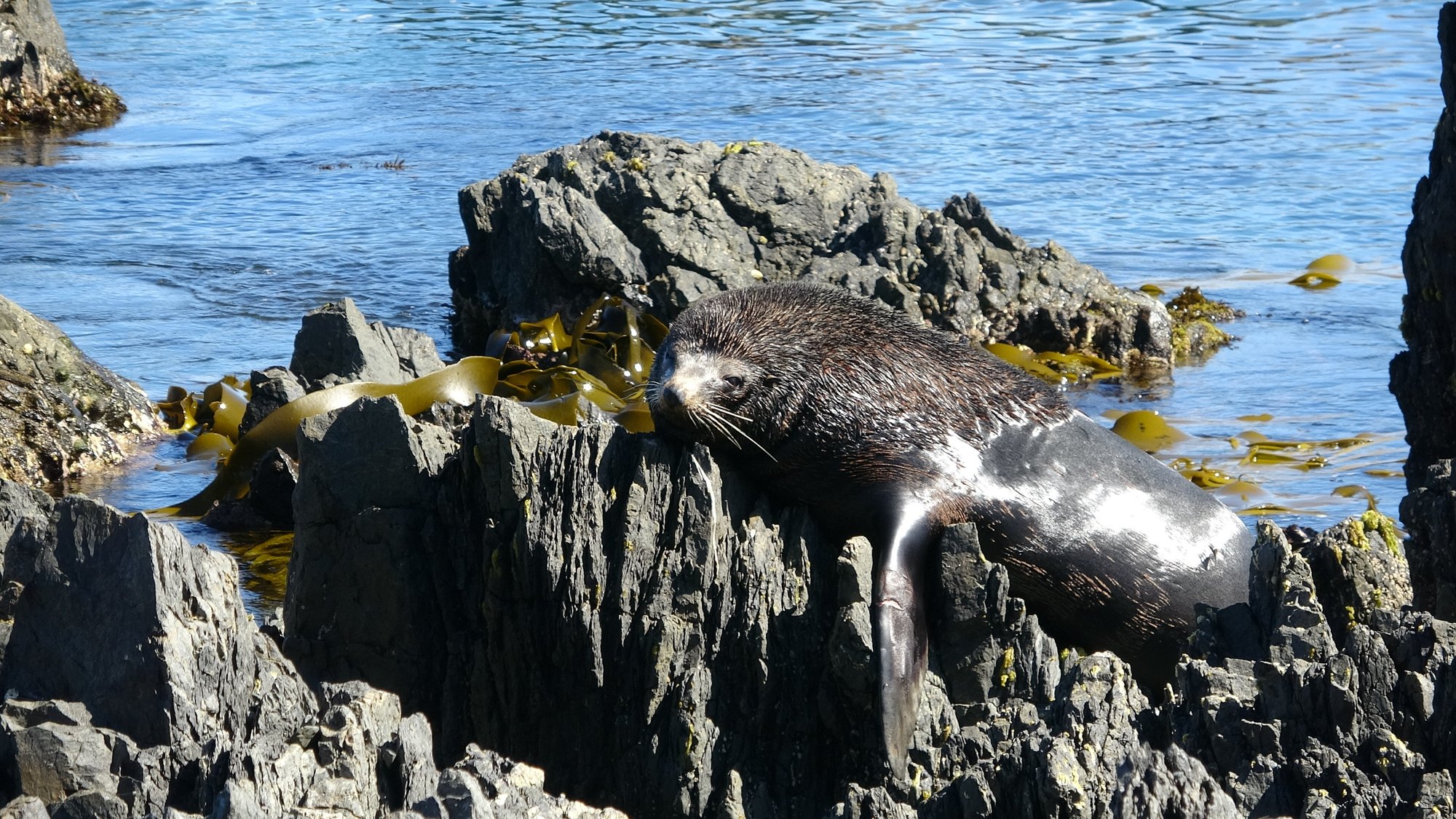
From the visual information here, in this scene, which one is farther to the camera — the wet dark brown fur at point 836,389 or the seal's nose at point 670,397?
the wet dark brown fur at point 836,389

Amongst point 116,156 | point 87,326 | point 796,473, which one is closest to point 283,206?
point 116,156

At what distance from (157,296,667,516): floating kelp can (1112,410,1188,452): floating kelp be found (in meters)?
2.62

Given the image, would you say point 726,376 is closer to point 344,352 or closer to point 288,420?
point 288,420

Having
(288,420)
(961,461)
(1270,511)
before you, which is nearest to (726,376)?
(961,461)

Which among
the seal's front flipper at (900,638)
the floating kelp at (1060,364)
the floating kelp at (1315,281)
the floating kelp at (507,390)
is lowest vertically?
the floating kelp at (1315,281)

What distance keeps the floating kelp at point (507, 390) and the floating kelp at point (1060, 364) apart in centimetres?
222

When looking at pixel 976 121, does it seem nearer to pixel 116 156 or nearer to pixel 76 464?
pixel 116 156

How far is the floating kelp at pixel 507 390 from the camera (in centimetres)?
702

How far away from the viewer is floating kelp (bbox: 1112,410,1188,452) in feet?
27.6

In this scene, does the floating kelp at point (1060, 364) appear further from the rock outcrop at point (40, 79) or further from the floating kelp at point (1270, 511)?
the rock outcrop at point (40, 79)

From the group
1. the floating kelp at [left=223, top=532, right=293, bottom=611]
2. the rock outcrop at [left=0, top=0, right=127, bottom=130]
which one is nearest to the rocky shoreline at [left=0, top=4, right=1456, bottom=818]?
the floating kelp at [left=223, top=532, right=293, bottom=611]

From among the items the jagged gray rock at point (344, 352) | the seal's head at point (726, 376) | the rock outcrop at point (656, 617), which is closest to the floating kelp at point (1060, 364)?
the jagged gray rock at point (344, 352)

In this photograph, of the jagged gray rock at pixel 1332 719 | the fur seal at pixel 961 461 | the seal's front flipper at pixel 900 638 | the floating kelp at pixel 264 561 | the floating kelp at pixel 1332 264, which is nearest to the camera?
the jagged gray rock at pixel 1332 719

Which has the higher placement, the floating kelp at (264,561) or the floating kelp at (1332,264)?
the floating kelp at (264,561)
